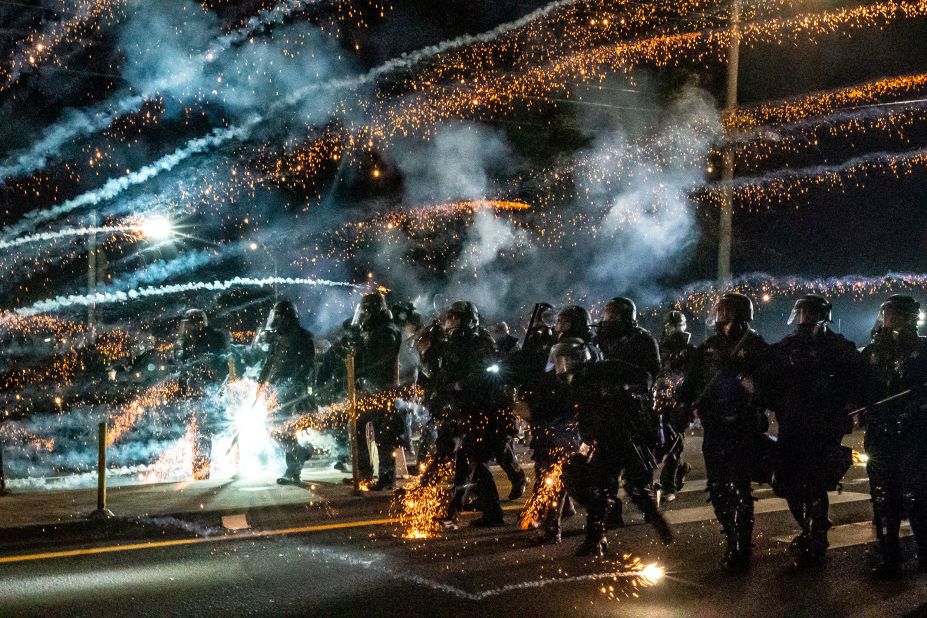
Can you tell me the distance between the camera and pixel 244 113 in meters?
18.1

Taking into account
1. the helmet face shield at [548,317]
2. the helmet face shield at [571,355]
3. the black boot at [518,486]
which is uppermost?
the helmet face shield at [548,317]

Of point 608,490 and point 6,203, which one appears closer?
point 608,490

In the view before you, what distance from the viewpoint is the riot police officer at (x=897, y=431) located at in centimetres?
645

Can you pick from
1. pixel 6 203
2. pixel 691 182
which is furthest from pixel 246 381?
pixel 691 182

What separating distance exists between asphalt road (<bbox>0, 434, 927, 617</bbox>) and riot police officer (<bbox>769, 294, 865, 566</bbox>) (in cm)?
43

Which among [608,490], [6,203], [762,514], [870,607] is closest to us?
[870,607]

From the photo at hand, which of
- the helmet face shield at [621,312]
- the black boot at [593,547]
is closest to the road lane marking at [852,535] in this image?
the black boot at [593,547]

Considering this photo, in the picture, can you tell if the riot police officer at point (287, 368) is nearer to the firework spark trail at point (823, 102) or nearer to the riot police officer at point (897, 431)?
the riot police officer at point (897, 431)

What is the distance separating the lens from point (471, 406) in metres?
8.28

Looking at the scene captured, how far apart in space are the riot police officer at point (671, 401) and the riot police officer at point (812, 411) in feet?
2.83

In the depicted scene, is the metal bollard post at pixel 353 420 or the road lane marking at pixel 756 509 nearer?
the road lane marking at pixel 756 509

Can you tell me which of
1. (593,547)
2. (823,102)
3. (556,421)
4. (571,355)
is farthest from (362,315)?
(823,102)

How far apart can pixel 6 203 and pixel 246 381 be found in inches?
541

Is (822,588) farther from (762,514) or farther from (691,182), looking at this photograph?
(691,182)
